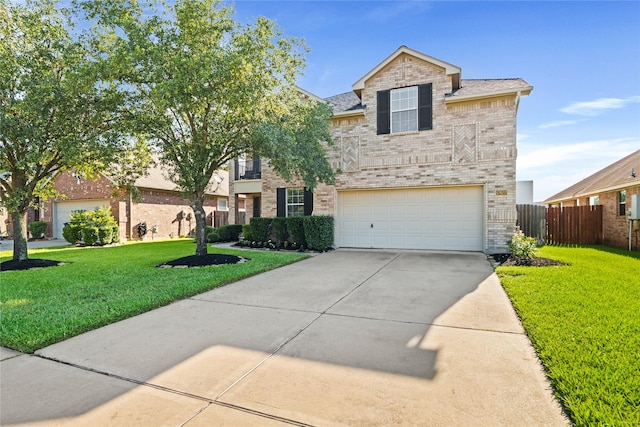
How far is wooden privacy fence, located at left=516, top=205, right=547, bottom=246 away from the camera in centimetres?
1280

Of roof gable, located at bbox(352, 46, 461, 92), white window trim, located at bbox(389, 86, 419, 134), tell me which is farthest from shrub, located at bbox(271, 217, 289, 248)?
roof gable, located at bbox(352, 46, 461, 92)

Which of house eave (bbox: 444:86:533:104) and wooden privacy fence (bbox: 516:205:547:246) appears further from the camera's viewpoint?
wooden privacy fence (bbox: 516:205:547:246)

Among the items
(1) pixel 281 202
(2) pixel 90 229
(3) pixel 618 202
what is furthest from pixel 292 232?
(3) pixel 618 202

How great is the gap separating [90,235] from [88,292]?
1121 centimetres

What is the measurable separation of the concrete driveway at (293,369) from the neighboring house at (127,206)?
13490 mm

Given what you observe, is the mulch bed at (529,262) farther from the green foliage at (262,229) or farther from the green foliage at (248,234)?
the green foliage at (248,234)

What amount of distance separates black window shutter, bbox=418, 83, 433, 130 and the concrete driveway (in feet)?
24.5

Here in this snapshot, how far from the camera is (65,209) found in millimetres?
19109

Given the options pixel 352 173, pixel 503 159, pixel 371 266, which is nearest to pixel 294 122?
pixel 352 173

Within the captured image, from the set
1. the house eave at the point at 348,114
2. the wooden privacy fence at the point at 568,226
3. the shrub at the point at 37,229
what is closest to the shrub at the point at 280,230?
the house eave at the point at 348,114

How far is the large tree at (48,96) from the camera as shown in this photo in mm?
7410

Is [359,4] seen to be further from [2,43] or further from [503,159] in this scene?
[2,43]

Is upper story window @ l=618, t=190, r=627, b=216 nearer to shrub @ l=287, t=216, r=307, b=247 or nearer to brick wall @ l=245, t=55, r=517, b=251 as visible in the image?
brick wall @ l=245, t=55, r=517, b=251

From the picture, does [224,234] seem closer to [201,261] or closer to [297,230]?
[297,230]
